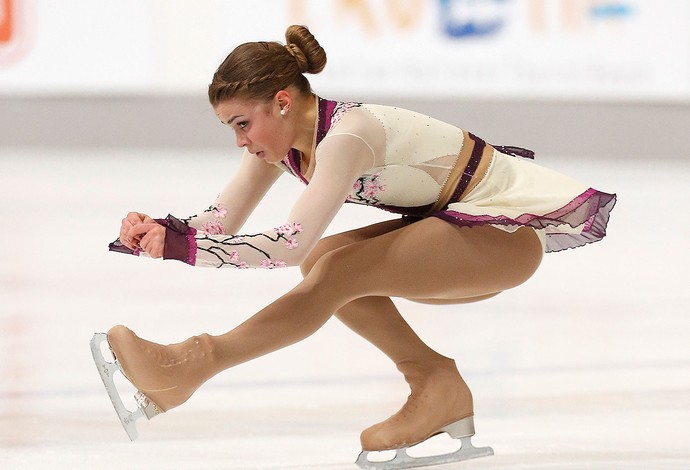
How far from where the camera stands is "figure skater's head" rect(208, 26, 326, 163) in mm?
2299

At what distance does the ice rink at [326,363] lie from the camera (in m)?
2.62

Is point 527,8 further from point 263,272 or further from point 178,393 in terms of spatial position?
point 178,393

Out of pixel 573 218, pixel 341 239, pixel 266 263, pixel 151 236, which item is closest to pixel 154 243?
pixel 151 236

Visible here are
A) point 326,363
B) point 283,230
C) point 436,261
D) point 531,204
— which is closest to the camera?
point 283,230

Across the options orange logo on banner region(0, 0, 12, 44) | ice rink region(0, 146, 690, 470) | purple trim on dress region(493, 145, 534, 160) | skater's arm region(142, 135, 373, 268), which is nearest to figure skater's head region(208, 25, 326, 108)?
skater's arm region(142, 135, 373, 268)

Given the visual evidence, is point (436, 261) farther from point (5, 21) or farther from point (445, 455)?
point (5, 21)

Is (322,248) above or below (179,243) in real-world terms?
above

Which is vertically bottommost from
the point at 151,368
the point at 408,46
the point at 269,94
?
the point at 151,368

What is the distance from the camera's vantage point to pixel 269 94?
7.63ft

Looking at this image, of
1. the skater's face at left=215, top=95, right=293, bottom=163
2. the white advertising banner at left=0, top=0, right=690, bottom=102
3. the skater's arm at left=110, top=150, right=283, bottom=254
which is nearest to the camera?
the skater's face at left=215, top=95, right=293, bottom=163

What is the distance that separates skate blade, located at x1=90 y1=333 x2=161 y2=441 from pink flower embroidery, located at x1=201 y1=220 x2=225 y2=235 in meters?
0.40

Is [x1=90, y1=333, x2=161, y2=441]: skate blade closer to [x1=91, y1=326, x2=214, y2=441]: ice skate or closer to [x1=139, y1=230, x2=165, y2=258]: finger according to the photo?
[x1=91, y1=326, x2=214, y2=441]: ice skate

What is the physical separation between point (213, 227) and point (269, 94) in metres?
0.37

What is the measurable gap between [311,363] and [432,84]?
5.82 meters
